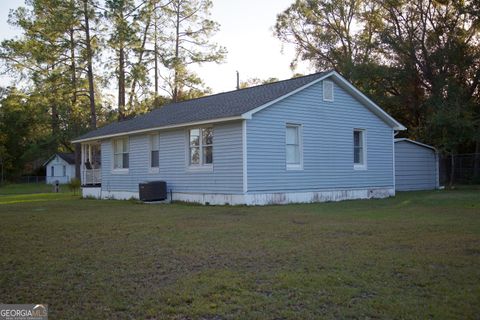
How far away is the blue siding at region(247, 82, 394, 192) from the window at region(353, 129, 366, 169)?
236 millimetres

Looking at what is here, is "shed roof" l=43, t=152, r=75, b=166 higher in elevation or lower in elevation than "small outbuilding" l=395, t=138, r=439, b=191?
higher

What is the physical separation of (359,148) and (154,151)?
8377 mm

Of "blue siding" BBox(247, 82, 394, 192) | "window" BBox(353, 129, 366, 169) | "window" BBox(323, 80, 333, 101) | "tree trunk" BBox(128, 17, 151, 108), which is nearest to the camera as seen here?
"blue siding" BBox(247, 82, 394, 192)

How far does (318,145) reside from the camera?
18.4 metres

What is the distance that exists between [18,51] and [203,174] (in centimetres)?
2466

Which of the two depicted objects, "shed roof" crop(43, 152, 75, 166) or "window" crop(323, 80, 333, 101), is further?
"shed roof" crop(43, 152, 75, 166)

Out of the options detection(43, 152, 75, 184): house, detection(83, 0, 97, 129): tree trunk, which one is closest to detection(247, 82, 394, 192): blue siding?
detection(83, 0, 97, 129): tree trunk

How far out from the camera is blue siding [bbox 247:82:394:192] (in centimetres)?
1661

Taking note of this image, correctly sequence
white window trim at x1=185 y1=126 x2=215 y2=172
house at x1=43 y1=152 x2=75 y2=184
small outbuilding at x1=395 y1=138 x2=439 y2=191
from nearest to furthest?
1. white window trim at x1=185 y1=126 x2=215 y2=172
2. small outbuilding at x1=395 y1=138 x2=439 y2=191
3. house at x1=43 y1=152 x2=75 y2=184

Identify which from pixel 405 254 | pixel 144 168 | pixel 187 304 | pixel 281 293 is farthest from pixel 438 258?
pixel 144 168

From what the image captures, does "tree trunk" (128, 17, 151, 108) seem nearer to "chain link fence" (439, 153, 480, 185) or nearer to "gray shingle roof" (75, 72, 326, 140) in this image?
"gray shingle roof" (75, 72, 326, 140)

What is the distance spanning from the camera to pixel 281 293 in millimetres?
5348

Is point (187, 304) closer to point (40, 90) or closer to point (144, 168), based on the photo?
point (144, 168)

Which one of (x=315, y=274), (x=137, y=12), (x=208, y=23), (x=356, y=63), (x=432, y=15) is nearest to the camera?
(x=315, y=274)
